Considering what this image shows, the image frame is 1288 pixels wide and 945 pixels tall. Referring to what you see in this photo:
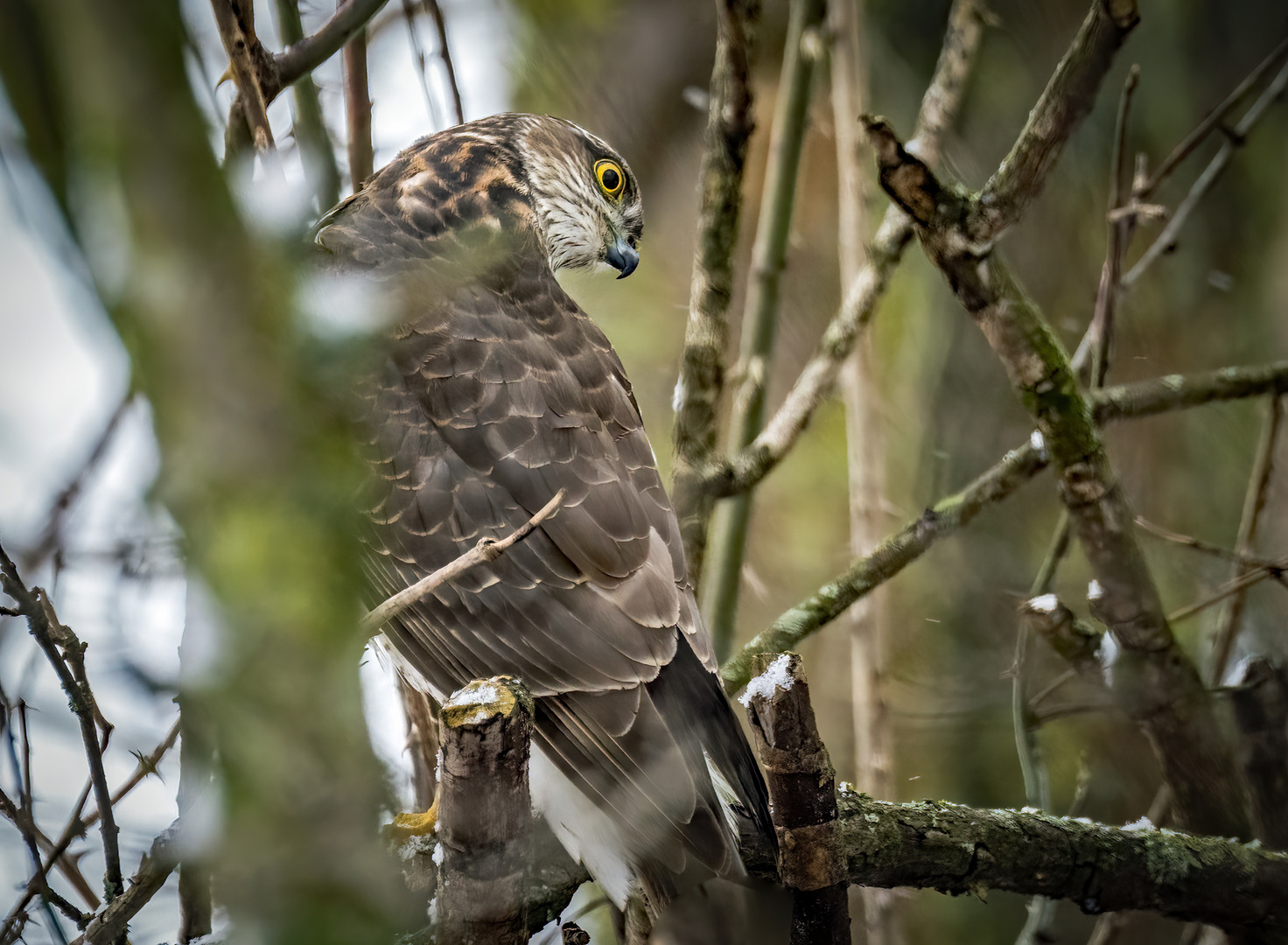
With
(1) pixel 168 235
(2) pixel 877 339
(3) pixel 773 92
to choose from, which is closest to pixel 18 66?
(1) pixel 168 235

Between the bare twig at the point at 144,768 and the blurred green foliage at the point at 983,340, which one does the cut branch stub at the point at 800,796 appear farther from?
the blurred green foliage at the point at 983,340

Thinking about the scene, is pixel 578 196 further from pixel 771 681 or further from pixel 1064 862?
pixel 1064 862

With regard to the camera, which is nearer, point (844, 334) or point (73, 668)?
point (73, 668)

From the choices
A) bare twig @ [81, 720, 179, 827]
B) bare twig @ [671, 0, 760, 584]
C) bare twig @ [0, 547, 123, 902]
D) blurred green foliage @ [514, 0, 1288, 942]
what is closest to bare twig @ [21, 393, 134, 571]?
bare twig @ [0, 547, 123, 902]

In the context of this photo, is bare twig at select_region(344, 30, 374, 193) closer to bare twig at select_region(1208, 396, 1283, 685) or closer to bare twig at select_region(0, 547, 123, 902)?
bare twig at select_region(0, 547, 123, 902)

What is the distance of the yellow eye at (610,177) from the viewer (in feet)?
8.21

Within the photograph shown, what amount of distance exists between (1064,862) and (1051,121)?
1.27 meters

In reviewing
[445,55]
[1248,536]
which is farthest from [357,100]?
[1248,536]

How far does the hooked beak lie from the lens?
2518 millimetres

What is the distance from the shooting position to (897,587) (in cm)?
364

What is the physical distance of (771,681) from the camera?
108cm

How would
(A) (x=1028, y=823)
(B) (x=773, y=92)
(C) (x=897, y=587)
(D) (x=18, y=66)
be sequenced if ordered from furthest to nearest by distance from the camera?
1. (C) (x=897, y=587)
2. (B) (x=773, y=92)
3. (A) (x=1028, y=823)
4. (D) (x=18, y=66)

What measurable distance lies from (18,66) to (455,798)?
723mm

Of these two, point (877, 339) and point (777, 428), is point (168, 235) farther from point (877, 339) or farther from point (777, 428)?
point (877, 339)
